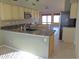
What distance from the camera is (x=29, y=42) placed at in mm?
3469

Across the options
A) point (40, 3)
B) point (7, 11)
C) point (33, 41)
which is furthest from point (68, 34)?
point (7, 11)

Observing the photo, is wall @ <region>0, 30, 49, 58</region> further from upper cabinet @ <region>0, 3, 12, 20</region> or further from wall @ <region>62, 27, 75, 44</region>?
wall @ <region>62, 27, 75, 44</region>

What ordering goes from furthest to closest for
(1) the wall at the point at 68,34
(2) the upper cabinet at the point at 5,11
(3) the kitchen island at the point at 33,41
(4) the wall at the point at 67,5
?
(4) the wall at the point at 67,5 < (1) the wall at the point at 68,34 < (2) the upper cabinet at the point at 5,11 < (3) the kitchen island at the point at 33,41

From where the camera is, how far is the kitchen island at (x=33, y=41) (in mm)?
3118

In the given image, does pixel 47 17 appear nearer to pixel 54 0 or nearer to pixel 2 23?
pixel 54 0

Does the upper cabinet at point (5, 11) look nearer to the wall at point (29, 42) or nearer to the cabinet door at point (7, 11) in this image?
the cabinet door at point (7, 11)

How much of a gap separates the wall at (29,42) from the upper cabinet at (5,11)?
738mm

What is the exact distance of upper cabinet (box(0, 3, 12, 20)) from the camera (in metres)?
4.24

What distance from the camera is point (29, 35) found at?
341 centimetres

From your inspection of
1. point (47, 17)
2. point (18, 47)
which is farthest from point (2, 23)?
point (47, 17)

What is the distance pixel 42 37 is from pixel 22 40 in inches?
37.2

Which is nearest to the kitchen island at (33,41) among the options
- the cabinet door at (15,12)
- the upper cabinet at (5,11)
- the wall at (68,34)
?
the upper cabinet at (5,11)

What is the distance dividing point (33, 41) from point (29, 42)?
19 centimetres

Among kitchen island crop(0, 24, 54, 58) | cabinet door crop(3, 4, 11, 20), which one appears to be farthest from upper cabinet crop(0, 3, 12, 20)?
kitchen island crop(0, 24, 54, 58)
